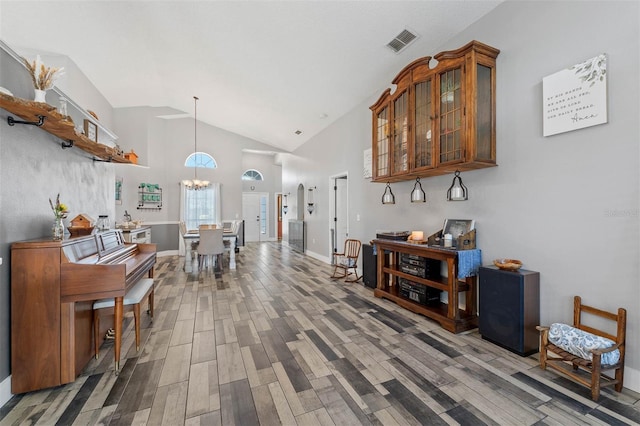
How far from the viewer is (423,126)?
10.1ft

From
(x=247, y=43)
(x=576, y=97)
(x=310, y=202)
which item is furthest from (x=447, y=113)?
(x=310, y=202)

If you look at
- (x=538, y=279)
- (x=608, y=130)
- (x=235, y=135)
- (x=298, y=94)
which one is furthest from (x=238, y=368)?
(x=235, y=135)

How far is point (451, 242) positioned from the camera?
2.95m

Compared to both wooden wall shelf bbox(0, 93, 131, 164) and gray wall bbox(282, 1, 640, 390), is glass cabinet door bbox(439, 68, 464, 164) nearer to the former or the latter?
gray wall bbox(282, 1, 640, 390)

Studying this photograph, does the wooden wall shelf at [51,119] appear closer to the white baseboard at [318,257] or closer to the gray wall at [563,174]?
the gray wall at [563,174]

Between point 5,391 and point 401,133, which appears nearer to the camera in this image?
point 5,391

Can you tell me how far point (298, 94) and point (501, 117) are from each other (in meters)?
3.54

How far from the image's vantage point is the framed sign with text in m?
2.00

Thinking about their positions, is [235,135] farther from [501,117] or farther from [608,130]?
[608,130]

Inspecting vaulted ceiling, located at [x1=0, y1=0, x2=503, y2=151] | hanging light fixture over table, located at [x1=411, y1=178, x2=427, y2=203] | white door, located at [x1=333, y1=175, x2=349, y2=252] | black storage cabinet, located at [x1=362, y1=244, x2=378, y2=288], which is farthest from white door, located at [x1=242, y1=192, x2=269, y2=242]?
hanging light fixture over table, located at [x1=411, y1=178, x2=427, y2=203]

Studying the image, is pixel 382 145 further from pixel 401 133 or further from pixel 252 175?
pixel 252 175

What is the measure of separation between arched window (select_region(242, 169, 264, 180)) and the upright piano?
884 centimetres

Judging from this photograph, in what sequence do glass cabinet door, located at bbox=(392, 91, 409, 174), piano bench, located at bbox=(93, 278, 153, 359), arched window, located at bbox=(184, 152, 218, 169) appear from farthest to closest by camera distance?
arched window, located at bbox=(184, 152, 218, 169) < glass cabinet door, located at bbox=(392, 91, 409, 174) < piano bench, located at bbox=(93, 278, 153, 359)

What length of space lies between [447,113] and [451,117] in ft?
0.24
